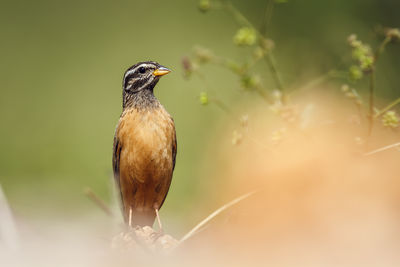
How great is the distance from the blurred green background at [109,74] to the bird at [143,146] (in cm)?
28

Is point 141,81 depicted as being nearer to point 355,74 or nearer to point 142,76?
point 142,76

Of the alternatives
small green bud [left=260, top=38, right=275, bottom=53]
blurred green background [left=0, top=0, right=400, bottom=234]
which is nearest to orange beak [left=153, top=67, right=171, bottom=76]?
blurred green background [left=0, top=0, right=400, bottom=234]

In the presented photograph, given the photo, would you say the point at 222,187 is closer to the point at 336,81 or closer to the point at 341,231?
the point at 336,81

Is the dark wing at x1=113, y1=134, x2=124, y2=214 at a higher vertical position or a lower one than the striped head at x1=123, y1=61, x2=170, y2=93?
lower

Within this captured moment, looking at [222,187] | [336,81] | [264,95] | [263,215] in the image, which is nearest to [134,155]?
[222,187]

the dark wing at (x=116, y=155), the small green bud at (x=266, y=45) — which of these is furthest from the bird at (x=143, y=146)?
the small green bud at (x=266, y=45)

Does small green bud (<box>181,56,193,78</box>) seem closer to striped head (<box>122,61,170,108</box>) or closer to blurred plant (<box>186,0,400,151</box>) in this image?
blurred plant (<box>186,0,400,151</box>)

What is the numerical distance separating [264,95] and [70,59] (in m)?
6.50

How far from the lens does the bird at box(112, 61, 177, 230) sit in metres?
5.02

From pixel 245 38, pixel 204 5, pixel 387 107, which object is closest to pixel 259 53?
pixel 245 38

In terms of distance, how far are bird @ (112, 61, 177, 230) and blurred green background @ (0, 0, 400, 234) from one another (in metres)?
0.28

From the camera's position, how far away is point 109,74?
30.9 feet

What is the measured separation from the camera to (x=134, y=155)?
16.5 feet

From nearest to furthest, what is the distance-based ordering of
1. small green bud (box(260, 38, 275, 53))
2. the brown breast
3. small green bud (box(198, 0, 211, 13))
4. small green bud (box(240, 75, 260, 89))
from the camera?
small green bud (box(198, 0, 211, 13)) < small green bud (box(240, 75, 260, 89)) < small green bud (box(260, 38, 275, 53)) < the brown breast
